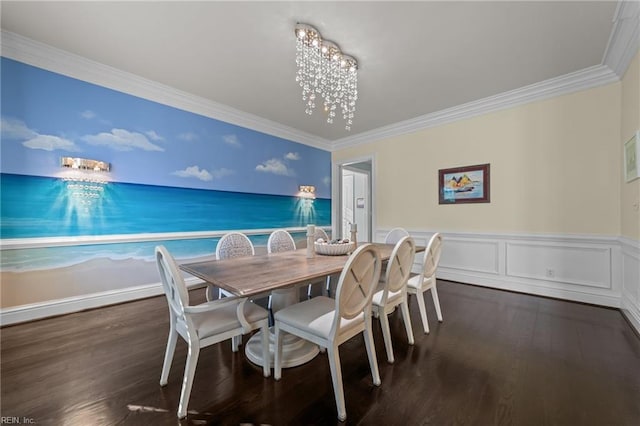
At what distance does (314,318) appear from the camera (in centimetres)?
161

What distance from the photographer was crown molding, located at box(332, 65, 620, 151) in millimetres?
2885

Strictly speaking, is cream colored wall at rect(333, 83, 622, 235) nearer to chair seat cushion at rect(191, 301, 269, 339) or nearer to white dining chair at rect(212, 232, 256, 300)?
white dining chair at rect(212, 232, 256, 300)

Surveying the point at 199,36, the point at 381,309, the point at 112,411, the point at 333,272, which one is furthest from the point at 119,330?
the point at 199,36

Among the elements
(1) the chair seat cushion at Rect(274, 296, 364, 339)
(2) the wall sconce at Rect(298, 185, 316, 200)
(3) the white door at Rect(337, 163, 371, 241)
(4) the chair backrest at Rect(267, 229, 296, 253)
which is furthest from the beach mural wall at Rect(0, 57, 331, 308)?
(3) the white door at Rect(337, 163, 371, 241)

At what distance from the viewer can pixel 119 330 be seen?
239cm

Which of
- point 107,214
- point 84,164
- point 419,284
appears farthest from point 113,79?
point 419,284

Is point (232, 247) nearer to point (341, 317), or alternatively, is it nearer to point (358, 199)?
point (341, 317)

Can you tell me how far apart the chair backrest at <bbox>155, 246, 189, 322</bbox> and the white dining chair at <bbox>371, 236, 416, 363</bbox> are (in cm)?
130

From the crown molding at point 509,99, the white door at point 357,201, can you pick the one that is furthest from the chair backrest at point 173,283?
the white door at point 357,201

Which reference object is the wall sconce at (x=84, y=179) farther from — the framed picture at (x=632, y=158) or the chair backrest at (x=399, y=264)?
the framed picture at (x=632, y=158)

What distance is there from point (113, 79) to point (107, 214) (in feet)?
5.27

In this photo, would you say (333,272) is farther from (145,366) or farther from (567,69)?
(567,69)

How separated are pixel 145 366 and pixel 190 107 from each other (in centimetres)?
328

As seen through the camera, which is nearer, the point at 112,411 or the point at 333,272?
the point at 112,411
